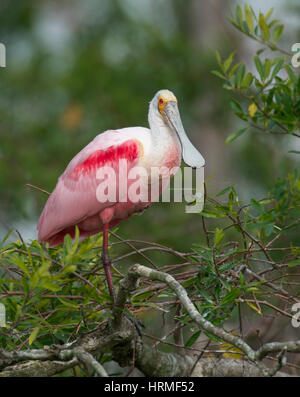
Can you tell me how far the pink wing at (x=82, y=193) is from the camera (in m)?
4.74

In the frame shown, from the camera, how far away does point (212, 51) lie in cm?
1178

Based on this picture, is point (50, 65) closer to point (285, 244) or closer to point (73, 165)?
point (285, 244)

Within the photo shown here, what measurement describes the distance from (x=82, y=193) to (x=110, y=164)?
281mm

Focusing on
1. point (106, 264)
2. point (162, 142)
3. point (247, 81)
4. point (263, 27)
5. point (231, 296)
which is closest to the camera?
point (231, 296)

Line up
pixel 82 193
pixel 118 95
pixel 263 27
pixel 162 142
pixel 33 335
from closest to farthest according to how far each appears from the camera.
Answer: pixel 33 335
pixel 263 27
pixel 162 142
pixel 82 193
pixel 118 95

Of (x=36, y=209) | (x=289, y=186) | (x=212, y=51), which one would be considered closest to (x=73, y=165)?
(x=289, y=186)

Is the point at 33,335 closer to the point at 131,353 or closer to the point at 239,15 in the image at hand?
the point at 131,353

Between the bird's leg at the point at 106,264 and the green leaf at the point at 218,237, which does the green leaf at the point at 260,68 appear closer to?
the green leaf at the point at 218,237

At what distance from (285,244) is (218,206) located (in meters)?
2.80

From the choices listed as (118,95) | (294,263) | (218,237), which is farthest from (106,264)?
(118,95)

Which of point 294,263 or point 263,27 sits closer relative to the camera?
point 294,263

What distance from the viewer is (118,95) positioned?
427 inches

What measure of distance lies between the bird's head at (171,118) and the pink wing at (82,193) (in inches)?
9.5

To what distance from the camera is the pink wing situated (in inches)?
187
